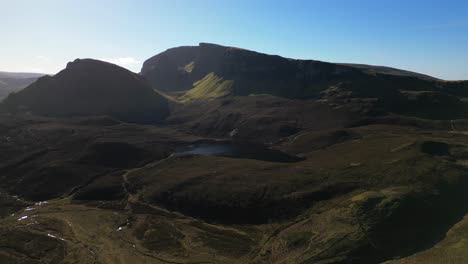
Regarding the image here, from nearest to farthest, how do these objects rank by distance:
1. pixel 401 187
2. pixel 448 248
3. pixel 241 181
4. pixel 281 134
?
pixel 448 248
pixel 401 187
pixel 241 181
pixel 281 134

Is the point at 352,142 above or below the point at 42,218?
above

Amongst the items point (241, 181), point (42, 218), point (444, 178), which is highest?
point (444, 178)

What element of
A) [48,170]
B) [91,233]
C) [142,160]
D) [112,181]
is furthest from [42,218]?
[142,160]

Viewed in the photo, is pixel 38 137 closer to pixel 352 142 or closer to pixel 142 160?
pixel 142 160

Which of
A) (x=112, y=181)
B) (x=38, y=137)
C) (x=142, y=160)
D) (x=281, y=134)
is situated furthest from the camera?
(x=281, y=134)

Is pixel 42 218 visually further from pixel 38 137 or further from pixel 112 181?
pixel 38 137

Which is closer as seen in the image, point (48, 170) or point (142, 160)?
point (48, 170)
